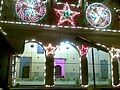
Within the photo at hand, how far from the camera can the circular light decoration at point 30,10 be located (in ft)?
64.0

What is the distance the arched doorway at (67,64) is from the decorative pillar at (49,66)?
0.90 metres

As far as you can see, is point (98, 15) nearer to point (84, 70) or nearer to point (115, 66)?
point (115, 66)

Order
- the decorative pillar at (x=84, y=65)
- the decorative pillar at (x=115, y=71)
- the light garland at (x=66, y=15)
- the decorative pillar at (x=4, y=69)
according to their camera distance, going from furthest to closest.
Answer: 1. the decorative pillar at (x=115, y=71)
2. the light garland at (x=66, y=15)
3. the decorative pillar at (x=84, y=65)
4. the decorative pillar at (x=4, y=69)

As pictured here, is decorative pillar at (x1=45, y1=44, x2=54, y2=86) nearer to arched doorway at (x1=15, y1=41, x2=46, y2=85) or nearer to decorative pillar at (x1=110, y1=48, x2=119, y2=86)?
arched doorway at (x1=15, y1=41, x2=46, y2=85)

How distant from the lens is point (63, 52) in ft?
70.1

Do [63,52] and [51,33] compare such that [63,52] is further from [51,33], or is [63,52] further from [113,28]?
[113,28]

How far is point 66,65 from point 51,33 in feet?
10.2

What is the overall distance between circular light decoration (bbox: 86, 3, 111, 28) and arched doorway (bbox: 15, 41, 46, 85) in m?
4.31

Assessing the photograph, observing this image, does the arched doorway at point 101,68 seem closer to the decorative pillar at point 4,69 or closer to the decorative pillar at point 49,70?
the decorative pillar at point 49,70

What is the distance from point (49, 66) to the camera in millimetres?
19219

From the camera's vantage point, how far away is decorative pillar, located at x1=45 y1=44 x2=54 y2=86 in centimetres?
1892

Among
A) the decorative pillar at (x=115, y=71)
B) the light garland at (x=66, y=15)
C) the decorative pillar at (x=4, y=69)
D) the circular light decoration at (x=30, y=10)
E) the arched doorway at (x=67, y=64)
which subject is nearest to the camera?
the decorative pillar at (x=4, y=69)

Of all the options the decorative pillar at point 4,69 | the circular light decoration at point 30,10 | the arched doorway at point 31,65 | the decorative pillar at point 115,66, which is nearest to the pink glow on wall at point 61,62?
the arched doorway at point 31,65

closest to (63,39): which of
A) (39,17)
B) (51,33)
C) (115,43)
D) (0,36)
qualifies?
(51,33)
